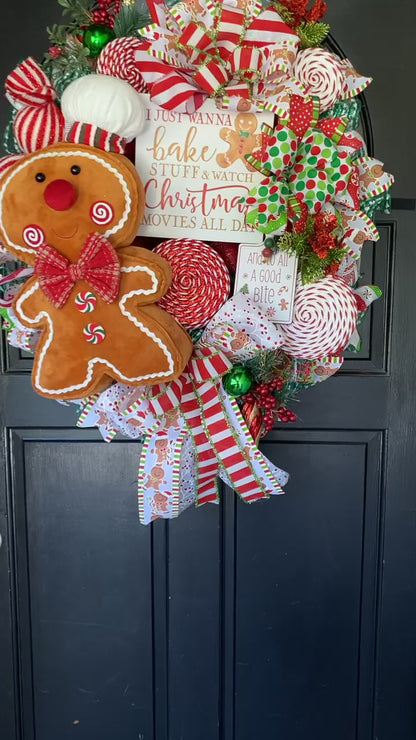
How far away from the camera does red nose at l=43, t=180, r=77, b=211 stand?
638 mm

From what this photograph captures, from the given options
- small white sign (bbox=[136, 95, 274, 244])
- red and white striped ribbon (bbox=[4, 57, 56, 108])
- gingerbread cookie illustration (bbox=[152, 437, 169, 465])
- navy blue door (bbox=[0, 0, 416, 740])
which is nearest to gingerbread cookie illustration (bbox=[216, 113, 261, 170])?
small white sign (bbox=[136, 95, 274, 244])

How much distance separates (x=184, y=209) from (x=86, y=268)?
0.16m

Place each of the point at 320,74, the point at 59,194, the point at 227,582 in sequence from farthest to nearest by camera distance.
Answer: the point at 227,582 → the point at 320,74 → the point at 59,194

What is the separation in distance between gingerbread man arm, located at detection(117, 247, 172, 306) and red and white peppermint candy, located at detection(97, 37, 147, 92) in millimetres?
239

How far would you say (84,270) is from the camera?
663mm

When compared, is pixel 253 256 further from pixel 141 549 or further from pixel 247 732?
pixel 247 732

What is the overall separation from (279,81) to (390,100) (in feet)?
→ 1.50

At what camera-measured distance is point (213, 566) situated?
1208mm

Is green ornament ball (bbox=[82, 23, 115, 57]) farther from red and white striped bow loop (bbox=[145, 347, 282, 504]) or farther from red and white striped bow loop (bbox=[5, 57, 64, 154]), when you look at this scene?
red and white striped bow loop (bbox=[145, 347, 282, 504])

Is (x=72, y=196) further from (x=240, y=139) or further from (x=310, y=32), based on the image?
(x=310, y=32)

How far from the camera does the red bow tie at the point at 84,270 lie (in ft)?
2.17

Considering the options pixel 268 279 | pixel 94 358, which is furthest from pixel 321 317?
pixel 94 358

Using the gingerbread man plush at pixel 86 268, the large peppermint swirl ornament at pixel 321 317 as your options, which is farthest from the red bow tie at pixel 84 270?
the large peppermint swirl ornament at pixel 321 317

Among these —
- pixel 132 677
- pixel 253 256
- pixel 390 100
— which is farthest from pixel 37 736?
pixel 390 100
